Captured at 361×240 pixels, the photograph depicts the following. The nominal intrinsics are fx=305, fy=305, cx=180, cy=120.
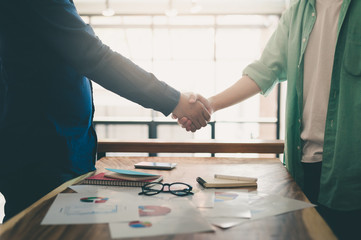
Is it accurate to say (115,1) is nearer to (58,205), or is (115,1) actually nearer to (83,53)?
(83,53)

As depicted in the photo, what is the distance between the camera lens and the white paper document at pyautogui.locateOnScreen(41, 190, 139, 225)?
0.65 meters

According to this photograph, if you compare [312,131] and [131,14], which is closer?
[312,131]

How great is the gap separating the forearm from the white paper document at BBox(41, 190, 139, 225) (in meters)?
0.91

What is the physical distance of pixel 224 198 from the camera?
2.64ft

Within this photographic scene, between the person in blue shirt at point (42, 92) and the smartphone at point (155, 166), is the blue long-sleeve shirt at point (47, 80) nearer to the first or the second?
the person in blue shirt at point (42, 92)

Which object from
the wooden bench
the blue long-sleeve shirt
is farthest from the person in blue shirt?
the wooden bench

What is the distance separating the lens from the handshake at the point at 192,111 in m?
1.38

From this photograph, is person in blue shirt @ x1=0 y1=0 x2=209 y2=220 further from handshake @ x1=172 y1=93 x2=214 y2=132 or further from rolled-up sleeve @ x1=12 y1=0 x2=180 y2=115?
handshake @ x1=172 y1=93 x2=214 y2=132

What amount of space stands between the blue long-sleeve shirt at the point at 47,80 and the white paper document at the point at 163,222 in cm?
44

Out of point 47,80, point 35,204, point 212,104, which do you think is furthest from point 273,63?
point 35,204

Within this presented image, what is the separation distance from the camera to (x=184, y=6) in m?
5.71

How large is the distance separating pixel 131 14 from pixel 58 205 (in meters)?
5.65

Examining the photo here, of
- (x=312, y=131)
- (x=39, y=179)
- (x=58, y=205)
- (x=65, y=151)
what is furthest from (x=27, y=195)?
(x=312, y=131)

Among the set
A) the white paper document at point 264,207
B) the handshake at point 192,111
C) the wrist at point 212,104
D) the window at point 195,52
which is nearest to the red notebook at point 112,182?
the white paper document at point 264,207
